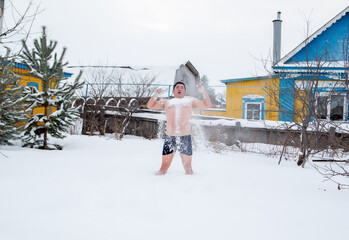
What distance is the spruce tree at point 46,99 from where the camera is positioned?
554 cm

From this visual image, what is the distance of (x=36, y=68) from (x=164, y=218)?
215 inches

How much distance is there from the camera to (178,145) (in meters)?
3.31

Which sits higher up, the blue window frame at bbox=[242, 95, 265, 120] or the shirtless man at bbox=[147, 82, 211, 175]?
the blue window frame at bbox=[242, 95, 265, 120]

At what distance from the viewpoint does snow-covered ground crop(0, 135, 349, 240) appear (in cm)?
163

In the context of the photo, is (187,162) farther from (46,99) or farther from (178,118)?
(46,99)

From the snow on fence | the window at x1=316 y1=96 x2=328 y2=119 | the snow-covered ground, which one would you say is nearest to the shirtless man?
the snow-covered ground

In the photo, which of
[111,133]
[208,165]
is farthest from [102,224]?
[111,133]

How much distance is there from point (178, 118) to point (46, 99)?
3.85 metres

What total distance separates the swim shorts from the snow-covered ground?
1.03 ft

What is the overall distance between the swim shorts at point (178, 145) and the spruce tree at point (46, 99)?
3.32 metres

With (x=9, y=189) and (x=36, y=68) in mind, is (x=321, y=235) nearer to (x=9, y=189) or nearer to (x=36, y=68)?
(x=9, y=189)

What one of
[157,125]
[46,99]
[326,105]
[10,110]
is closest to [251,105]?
[157,125]

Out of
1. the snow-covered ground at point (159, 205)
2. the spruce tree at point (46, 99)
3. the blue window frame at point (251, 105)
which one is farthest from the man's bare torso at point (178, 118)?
the blue window frame at point (251, 105)

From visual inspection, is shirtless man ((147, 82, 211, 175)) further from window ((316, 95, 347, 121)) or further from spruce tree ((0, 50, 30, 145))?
spruce tree ((0, 50, 30, 145))
